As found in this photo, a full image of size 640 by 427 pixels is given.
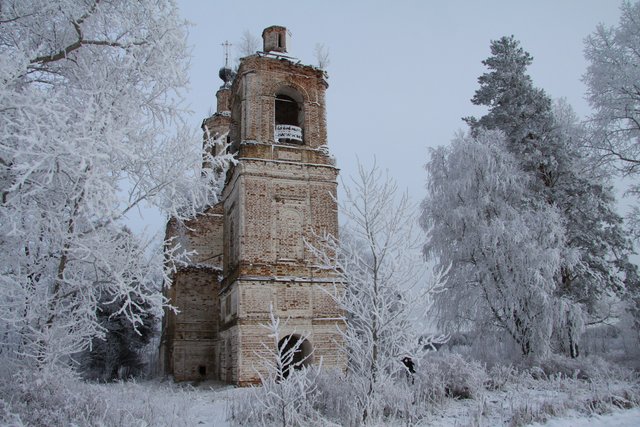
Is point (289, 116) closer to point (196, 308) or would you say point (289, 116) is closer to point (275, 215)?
point (275, 215)

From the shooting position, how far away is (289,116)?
1967 cm

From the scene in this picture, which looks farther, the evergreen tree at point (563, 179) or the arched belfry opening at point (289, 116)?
the arched belfry opening at point (289, 116)

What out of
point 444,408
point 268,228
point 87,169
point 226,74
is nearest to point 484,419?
point 444,408

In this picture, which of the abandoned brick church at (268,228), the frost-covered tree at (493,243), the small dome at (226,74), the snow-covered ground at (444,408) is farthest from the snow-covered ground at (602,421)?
the small dome at (226,74)

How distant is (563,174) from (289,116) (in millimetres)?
10550

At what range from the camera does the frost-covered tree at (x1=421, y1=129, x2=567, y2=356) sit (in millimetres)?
13781

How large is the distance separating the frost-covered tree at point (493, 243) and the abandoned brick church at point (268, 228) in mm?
3903

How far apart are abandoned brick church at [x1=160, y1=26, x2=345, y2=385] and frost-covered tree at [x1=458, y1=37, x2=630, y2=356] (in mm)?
6434

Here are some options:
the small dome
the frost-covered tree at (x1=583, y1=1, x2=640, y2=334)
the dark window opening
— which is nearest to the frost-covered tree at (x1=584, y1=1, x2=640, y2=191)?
the frost-covered tree at (x1=583, y1=1, x2=640, y2=334)

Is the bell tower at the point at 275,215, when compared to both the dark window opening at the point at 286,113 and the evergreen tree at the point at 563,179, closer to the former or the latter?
the dark window opening at the point at 286,113

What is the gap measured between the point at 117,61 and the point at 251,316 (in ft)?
32.8

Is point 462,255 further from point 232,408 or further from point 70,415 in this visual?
point 70,415

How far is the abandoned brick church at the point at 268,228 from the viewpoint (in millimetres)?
15375

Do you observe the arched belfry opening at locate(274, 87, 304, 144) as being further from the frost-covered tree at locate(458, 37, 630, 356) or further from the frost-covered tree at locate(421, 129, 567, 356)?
the frost-covered tree at locate(458, 37, 630, 356)
